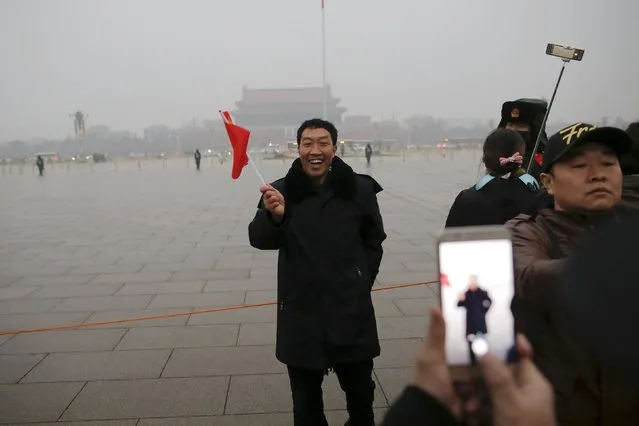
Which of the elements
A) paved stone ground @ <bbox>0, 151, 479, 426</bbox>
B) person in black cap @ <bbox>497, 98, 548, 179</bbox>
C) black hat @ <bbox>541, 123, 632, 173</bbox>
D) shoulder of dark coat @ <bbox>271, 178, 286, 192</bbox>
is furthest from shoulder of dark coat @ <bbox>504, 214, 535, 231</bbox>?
person in black cap @ <bbox>497, 98, 548, 179</bbox>

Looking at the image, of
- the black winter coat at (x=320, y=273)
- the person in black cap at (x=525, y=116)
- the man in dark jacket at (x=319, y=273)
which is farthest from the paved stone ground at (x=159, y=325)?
the person in black cap at (x=525, y=116)

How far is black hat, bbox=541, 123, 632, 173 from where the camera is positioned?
4.05ft

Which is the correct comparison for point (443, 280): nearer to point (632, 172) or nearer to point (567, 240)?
point (567, 240)

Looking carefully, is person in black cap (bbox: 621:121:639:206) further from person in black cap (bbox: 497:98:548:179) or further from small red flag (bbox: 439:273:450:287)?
person in black cap (bbox: 497:98:548:179)

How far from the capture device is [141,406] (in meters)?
3.08

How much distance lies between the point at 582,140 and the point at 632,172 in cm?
83

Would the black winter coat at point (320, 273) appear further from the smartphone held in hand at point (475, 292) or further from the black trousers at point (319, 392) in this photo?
the smartphone held in hand at point (475, 292)

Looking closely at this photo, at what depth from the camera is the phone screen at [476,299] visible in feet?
2.78

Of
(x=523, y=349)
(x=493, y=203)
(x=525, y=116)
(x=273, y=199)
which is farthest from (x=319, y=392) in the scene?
(x=525, y=116)

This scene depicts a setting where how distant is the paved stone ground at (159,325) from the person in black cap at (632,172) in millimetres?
711

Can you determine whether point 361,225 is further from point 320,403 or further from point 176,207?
point 176,207

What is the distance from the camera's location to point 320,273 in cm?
237

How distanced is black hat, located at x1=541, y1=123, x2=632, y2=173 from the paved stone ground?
0.40m

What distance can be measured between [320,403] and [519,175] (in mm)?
1443
